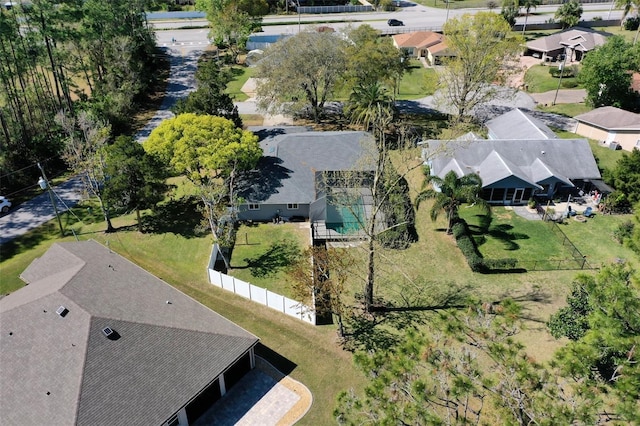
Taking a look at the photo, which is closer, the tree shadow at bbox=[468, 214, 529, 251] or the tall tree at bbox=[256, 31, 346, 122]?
the tree shadow at bbox=[468, 214, 529, 251]

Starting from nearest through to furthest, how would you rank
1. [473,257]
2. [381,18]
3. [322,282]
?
[322,282] → [473,257] → [381,18]

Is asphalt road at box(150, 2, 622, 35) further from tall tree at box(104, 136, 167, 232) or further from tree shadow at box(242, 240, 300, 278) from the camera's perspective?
tree shadow at box(242, 240, 300, 278)

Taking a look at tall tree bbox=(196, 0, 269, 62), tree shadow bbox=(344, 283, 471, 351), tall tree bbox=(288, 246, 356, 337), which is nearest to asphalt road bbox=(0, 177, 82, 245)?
tall tree bbox=(288, 246, 356, 337)

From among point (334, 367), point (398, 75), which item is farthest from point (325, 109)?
point (334, 367)

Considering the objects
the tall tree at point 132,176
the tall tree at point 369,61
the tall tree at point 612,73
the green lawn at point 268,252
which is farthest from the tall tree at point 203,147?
the tall tree at point 612,73

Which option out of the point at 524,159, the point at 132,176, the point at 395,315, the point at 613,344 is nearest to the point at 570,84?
the point at 524,159

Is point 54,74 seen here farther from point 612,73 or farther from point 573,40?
point 573,40
